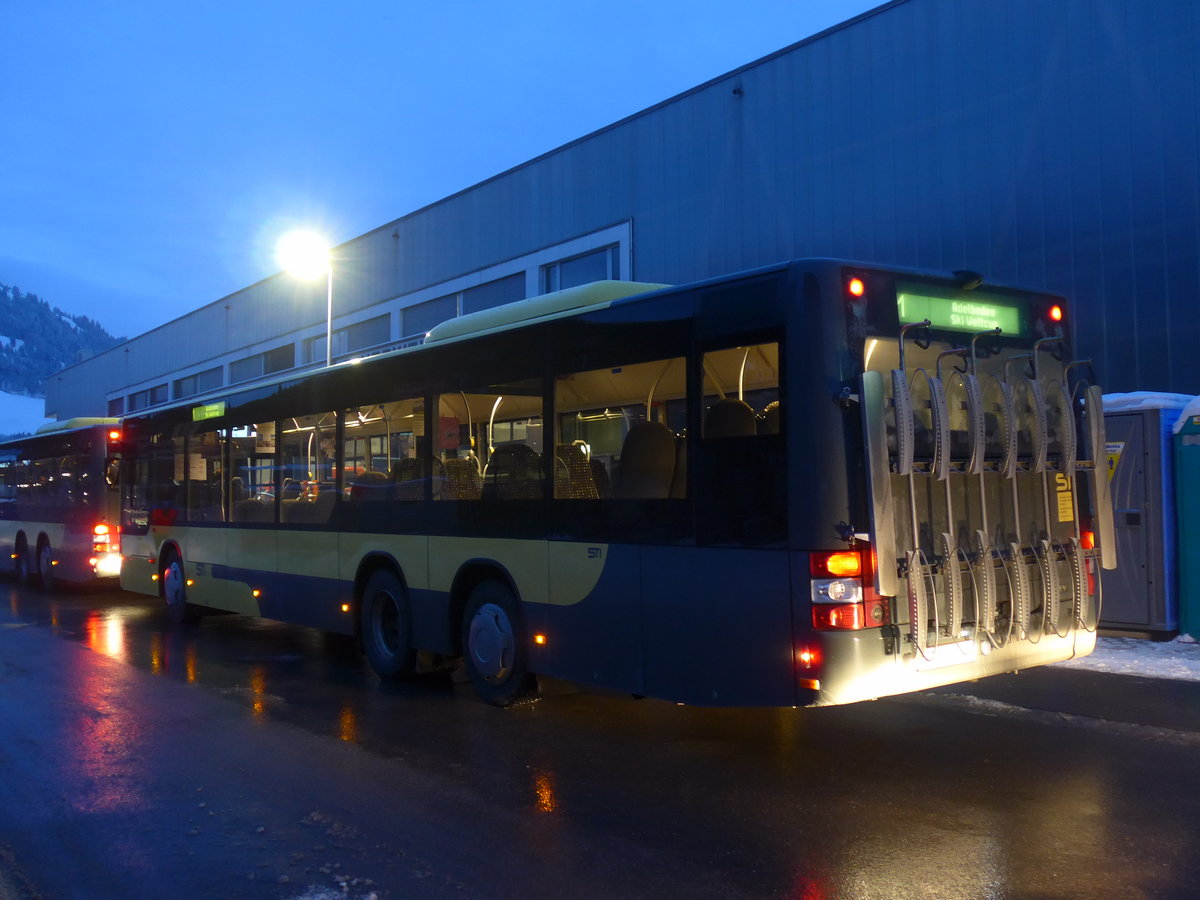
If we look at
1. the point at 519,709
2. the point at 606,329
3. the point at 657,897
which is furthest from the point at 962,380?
the point at 519,709

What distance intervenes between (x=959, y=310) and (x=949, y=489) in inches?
48.0

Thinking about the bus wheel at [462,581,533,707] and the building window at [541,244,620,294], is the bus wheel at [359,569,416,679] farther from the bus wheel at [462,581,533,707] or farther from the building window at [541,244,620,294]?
the building window at [541,244,620,294]

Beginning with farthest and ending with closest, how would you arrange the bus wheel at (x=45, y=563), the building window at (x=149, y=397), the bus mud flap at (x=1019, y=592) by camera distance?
the building window at (x=149, y=397) < the bus wheel at (x=45, y=563) < the bus mud flap at (x=1019, y=592)

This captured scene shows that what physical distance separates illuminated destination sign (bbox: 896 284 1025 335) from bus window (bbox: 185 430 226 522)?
8.62 metres

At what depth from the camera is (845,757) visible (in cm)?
634

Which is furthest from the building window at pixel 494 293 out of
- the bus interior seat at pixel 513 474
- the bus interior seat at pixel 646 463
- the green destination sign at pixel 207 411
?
→ the bus interior seat at pixel 646 463

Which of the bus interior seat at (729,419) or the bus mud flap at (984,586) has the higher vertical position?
the bus interior seat at (729,419)

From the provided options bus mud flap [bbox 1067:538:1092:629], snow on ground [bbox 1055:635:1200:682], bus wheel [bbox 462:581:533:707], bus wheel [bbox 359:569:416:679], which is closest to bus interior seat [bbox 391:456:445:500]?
bus wheel [bbox 359:569:416:679]

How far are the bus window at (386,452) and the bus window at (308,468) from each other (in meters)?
0.34

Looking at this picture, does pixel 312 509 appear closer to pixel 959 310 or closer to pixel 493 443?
pixel 493 443

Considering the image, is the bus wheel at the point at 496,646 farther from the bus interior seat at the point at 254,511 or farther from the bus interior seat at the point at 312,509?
the bus interior seat at the point at 254,511

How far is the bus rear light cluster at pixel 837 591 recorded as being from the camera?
17.9 feet

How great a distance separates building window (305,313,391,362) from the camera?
101 ft

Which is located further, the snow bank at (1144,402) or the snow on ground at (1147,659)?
the snow bank at (1144,402)
